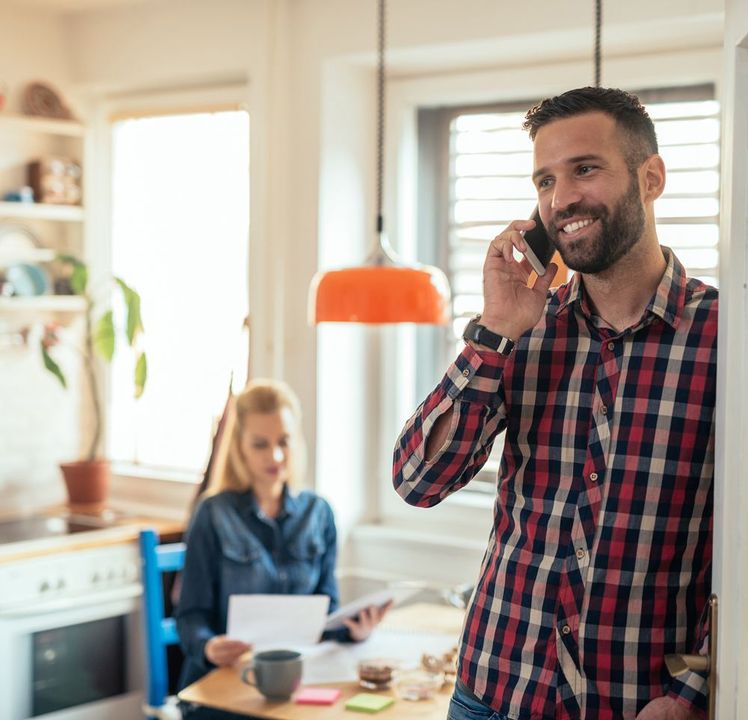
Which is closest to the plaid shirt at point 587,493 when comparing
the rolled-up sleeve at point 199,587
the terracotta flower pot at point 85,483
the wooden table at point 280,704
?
the wooden table at point 280,704

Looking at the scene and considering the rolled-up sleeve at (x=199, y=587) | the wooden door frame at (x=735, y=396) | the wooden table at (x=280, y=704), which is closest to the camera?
the wooden door frame at (x=735, y=396)

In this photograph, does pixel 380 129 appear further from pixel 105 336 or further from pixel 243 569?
pixel 105 336

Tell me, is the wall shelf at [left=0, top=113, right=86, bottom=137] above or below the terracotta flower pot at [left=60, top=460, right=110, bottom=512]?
above

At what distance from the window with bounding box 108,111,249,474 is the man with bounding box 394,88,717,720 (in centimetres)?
237

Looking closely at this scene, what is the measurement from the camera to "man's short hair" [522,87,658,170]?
1538 mm

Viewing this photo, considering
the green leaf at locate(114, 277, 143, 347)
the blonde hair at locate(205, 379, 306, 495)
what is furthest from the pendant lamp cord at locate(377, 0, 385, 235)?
the green leaf at locate(114, 277, 143, 347)

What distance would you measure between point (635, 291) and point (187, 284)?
2.82 metres

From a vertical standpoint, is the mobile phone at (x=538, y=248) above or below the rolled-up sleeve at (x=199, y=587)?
above

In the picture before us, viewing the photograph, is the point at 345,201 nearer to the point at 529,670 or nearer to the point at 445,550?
the point at 445,550

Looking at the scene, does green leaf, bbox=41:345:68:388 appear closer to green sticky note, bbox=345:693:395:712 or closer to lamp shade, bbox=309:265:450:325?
lamp shade, bbox=309:265:450:325

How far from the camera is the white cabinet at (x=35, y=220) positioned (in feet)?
13.1

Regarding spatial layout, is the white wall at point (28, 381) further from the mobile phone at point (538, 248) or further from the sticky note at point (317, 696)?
the mobile phone at point (538, 248)

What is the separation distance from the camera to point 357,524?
3.83 metres

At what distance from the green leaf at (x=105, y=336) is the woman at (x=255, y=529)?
969mm
